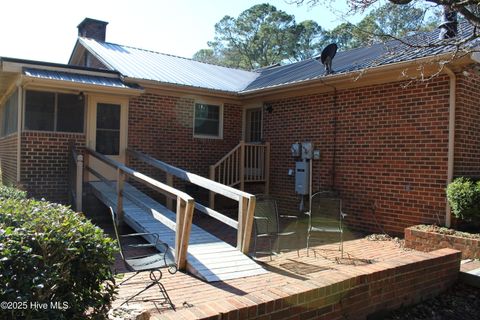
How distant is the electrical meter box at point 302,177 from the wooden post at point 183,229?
511cm

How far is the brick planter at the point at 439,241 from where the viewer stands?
6.31 m

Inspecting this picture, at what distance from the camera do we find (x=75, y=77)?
875 centimetres

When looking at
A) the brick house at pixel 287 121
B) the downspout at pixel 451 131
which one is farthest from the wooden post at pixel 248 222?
the downspout at pixel 451 131

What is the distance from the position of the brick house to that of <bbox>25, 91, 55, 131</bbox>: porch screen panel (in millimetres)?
20

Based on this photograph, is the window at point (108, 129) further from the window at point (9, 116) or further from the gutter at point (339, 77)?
the gutter at point (339, 77)

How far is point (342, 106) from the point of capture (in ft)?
30.6

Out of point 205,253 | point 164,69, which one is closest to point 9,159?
point 164,69

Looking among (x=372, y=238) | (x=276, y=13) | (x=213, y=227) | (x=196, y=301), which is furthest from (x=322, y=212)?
(x=276, y=13)

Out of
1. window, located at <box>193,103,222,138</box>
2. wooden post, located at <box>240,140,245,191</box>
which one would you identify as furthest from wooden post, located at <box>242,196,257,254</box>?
window, located at <box>193,103,222,138</box>

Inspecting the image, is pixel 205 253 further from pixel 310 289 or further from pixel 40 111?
pixel 40 111

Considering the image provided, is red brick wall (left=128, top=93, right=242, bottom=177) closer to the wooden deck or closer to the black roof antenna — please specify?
the wooden deck

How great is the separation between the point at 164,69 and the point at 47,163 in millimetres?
4223

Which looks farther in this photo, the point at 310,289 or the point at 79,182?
the point at 79,182

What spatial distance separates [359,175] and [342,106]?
1.61 meters
